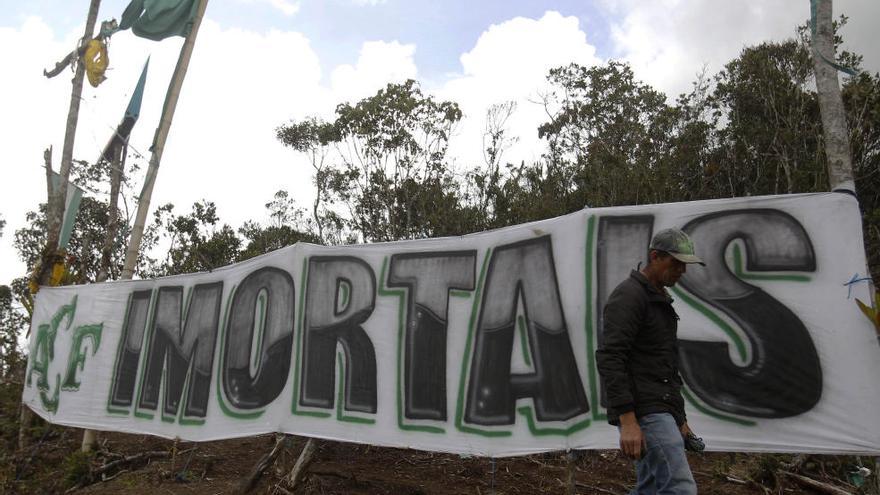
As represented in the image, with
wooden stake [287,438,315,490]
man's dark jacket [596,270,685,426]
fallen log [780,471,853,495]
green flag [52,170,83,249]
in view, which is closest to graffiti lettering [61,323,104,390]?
green flag [52,170,83,249]

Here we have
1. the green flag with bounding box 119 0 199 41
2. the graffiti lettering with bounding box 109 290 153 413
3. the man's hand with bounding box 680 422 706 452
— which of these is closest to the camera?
the man's hand with bounding box 680 422 706 452

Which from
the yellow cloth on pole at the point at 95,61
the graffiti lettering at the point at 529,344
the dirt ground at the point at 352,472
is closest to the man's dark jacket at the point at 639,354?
the graffiti lettering at the point at 529,344

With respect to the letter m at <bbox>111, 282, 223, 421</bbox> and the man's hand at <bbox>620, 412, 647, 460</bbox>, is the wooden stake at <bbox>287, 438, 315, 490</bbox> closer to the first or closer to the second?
the letter m at <bbox>111, 282, 223, 421</bbox>

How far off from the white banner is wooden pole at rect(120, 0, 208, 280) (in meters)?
1.54

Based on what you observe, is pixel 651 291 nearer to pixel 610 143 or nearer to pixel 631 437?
pixel 631 437

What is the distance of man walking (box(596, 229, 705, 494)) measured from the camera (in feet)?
7.88

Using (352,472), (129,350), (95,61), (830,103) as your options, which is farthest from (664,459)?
(95,61)

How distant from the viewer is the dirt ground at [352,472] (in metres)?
4.96

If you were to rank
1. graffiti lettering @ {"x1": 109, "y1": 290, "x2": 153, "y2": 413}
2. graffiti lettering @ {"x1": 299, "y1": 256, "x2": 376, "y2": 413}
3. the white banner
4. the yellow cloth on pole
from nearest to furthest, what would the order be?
the white banner
graffiti lettering @ {"x1": 299, "y1": 256, "x2": 376, "y2": 413}
graffiti lettering @ {"x1": 109, "y1": 290, "x2": 153, "y2": 413}
the yellow cloth on pole

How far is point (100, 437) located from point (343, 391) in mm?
5032

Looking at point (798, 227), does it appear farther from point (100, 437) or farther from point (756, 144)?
point (756, 144)

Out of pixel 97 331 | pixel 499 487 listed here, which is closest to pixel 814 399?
pixel 499 487

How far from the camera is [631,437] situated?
238cm

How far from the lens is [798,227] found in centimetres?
316
